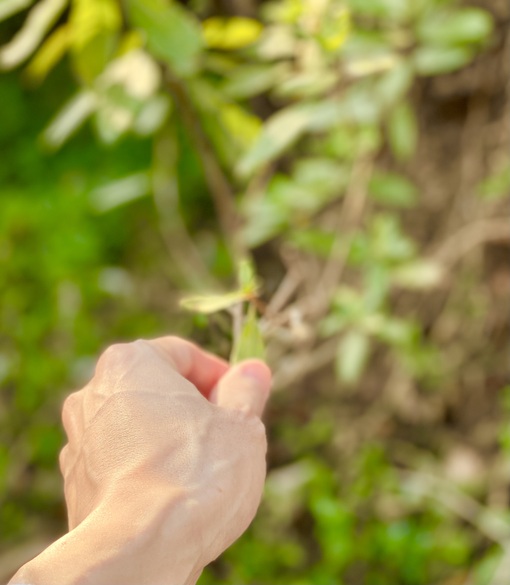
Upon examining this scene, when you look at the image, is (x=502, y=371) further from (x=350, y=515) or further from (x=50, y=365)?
(x=50, y=365)

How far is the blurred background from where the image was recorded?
3.57 ft

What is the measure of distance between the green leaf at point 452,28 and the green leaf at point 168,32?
440 mm

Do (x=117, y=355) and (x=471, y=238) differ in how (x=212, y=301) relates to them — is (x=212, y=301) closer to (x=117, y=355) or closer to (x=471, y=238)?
(x=117, y=355)

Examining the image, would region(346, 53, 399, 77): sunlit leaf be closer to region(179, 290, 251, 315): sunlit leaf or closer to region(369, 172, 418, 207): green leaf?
region(369, 172, 418, 207): green leaf

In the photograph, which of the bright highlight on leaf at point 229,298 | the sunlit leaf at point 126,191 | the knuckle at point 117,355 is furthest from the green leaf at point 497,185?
the knuckle at point 117,355

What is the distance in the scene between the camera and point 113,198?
156 cm

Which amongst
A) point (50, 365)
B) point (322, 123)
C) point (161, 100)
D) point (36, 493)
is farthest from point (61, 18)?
point (36, 493)

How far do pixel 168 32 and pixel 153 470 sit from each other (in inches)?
23.6

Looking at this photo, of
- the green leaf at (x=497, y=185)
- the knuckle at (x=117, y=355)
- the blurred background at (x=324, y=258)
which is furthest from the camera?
the green leaf at (x=497, y=185)

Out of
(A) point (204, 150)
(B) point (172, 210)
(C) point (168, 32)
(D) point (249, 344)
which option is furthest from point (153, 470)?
(B) point (172, 210)

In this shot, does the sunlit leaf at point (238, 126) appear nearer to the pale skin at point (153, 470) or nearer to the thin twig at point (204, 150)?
the thin twig at point (204, 150)

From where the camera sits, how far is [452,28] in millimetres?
1147

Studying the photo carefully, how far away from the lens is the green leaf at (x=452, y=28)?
1.13 m

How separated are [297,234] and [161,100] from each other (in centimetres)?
33
